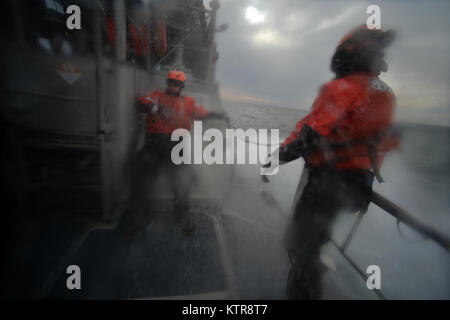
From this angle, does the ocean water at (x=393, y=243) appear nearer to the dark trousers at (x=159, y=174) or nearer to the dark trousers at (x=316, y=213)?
the dark trousers at (x=316, y=213)

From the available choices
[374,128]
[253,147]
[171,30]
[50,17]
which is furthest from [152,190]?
[171,30]

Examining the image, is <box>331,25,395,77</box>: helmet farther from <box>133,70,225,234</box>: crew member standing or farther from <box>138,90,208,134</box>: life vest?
<box>138,90,208,134</box>: life vest

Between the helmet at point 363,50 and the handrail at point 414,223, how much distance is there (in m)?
1.06

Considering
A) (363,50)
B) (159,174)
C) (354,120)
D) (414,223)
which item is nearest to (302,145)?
(354,120)

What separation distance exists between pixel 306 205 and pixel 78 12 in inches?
149

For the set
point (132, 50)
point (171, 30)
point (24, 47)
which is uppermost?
point (171, 30)

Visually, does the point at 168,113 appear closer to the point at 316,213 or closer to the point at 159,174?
the point at 159,174

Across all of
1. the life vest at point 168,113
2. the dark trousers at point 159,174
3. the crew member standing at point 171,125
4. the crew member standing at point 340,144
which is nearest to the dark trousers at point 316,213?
the crew member standing at point 340,144

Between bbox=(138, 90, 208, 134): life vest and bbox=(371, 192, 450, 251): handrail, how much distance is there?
2525 millimetres

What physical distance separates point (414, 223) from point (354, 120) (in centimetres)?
83

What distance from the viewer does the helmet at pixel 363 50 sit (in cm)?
135

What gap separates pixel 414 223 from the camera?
4.31ft

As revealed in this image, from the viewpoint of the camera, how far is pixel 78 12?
2580 mm
